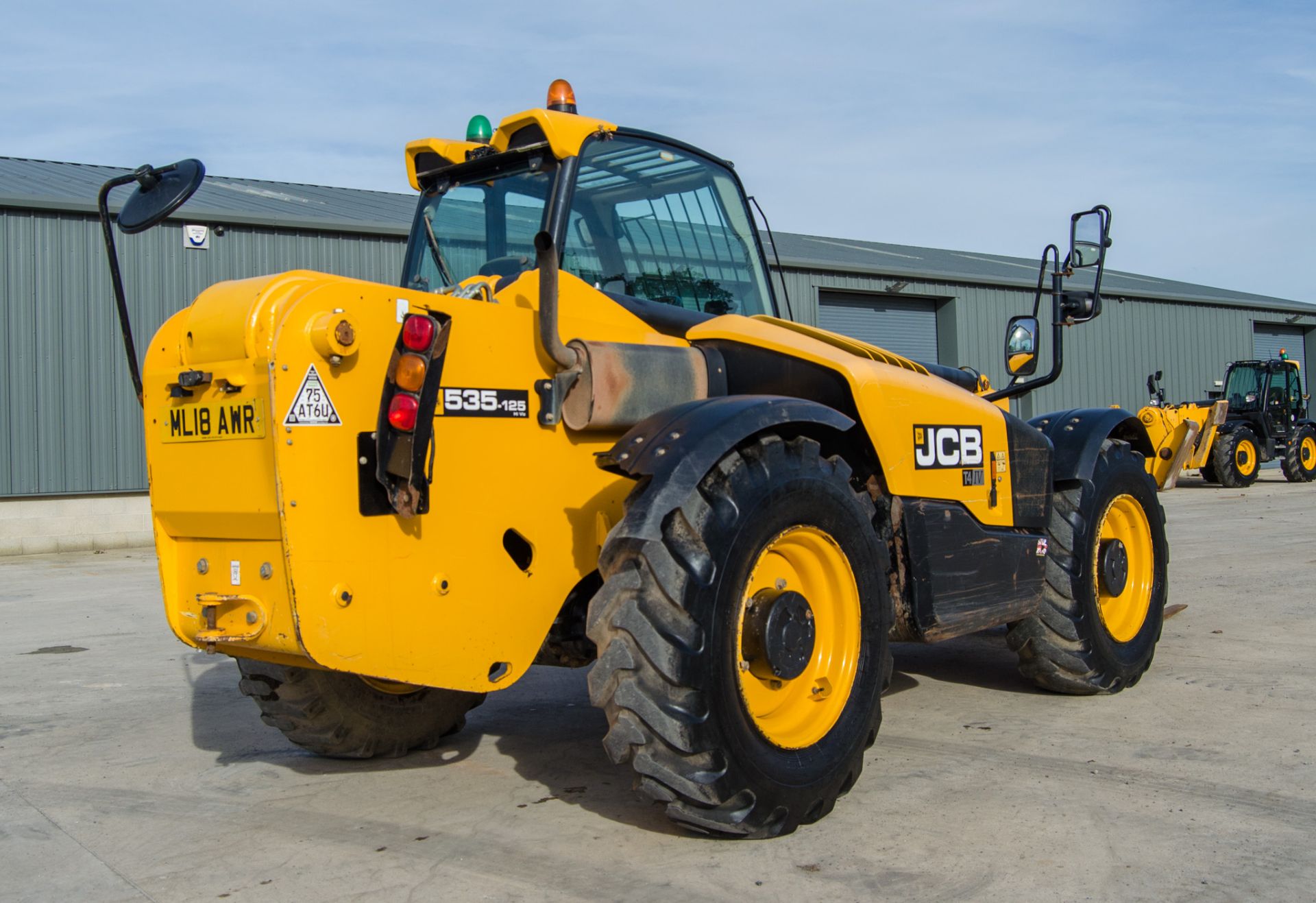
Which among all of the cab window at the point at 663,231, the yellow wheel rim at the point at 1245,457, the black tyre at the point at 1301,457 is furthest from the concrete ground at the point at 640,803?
the black tyre at the point at 1301,457

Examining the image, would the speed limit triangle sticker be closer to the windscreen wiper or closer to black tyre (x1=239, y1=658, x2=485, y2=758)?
black tyre (x1=239, y1=658, x2=485, y2=758)

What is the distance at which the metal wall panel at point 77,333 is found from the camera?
15.4m

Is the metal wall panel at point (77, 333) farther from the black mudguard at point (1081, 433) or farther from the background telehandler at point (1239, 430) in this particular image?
the background telehandler at point (1239, 430)

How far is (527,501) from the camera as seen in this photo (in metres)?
3.87

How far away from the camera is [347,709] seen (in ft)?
15.1

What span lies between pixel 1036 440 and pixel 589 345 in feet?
8.08

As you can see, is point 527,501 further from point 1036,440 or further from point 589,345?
point 1036,440

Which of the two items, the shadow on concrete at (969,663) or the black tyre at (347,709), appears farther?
the shadow on concrete at (969,663)

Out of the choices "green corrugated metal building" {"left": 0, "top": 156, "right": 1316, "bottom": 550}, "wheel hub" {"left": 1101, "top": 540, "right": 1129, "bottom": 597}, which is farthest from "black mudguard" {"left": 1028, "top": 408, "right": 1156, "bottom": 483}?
"green corrugated metal building" {"left": 0, "top": 156, "right": 1316, "bottom": 550}

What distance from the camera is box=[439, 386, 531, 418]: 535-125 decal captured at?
3662 millimetres

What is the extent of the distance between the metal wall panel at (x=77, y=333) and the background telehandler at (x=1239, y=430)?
1460 cm

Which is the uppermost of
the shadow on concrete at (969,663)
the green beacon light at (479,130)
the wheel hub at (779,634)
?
the green beacon light at (479,130)

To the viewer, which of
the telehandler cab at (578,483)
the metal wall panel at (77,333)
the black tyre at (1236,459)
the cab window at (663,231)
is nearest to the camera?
the telehandler cab at (578,483)

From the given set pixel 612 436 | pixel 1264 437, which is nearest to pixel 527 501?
pixel 612 436
